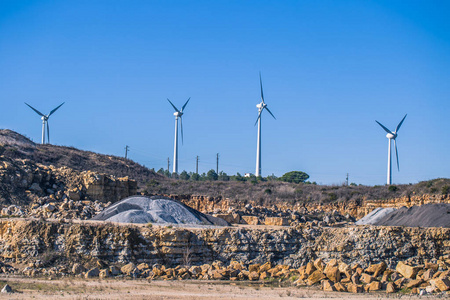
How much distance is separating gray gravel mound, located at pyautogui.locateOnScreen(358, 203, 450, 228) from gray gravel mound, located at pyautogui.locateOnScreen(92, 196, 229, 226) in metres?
10.8

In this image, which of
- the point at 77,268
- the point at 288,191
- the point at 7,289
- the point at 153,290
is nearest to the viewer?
the point at 7,289

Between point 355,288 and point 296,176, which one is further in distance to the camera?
point 296,176

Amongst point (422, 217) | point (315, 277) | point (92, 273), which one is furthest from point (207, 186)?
point (315, 277)

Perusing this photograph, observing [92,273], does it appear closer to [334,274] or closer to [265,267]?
[265,267]

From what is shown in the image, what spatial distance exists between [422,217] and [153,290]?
20.0 metres

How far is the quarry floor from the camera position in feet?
55.7

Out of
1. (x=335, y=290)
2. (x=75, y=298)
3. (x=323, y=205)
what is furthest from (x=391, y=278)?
(x=323, y=205)

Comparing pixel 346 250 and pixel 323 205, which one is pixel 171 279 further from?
pixel 323 205

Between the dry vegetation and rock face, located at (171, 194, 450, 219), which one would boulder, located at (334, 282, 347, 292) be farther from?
the dry vegetation

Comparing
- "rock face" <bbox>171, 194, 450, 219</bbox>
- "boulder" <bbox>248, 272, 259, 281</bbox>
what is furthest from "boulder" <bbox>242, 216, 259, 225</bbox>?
"boulder" <bbox>248, 272, 259, 281</bbox>

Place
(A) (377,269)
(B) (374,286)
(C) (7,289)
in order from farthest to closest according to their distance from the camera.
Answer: (A) (377,269)
(B) (374,286)
(C) (7,289)

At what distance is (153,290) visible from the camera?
1808 centimetres

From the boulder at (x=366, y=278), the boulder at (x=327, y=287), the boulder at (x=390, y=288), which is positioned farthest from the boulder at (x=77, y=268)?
the boulder at (x=390, y=288)

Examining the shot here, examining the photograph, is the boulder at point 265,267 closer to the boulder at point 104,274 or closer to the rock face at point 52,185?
the boulder at point 104,274
